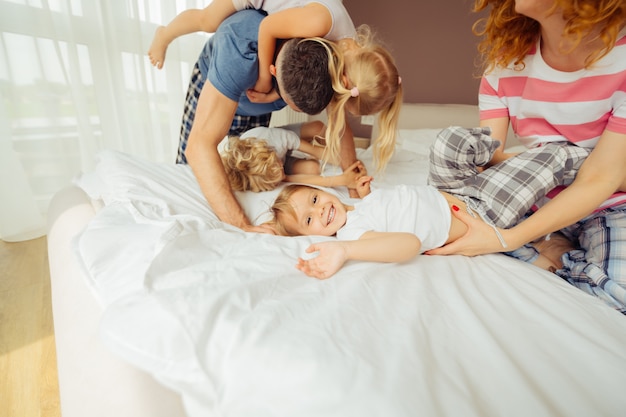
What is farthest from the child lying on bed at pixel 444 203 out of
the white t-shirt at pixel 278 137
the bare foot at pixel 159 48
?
the bare foot at pixel 159 48

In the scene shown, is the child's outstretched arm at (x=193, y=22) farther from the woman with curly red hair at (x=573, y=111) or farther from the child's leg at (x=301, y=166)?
the woman with curly red hair at (x=573, y=111)

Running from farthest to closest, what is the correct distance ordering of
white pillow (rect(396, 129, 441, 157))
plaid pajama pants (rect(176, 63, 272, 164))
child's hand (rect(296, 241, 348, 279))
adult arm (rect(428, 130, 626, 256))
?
white pillow (rect(396, 129, 441, 157)) < plaid pajama pants (rect(176, 63, 272, 164)) < adult arm (rect(428, 130, 626, 256)) < child's hand (rect(296, 241, 348, 279))

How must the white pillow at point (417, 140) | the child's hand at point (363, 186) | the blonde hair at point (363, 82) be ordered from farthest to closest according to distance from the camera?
the white pillow at point (417, 140), the child's hand at point (363, 186), the blonde hair at point (363, 82)

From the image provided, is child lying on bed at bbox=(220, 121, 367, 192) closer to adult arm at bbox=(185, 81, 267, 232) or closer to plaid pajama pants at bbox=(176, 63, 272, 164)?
plaid pajama pants at bbox=(176, 63, 272, 164)

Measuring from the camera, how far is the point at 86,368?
574mm

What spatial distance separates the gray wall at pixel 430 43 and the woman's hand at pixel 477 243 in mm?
1897

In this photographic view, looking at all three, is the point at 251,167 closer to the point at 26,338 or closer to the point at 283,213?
the point at 283,213

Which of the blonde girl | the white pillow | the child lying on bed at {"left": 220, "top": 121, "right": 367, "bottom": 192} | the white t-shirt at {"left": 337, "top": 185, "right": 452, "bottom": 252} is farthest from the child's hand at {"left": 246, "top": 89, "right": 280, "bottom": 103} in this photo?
the white pillow

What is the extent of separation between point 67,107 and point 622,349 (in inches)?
86.2

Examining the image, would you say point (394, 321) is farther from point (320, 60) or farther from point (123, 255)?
point (320, 60)

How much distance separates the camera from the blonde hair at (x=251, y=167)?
1293 millimetres

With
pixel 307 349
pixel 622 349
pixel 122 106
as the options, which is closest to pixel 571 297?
pixel 622 349

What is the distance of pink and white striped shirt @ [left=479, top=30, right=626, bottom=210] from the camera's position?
0.85 meters

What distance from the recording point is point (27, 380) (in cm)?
95
